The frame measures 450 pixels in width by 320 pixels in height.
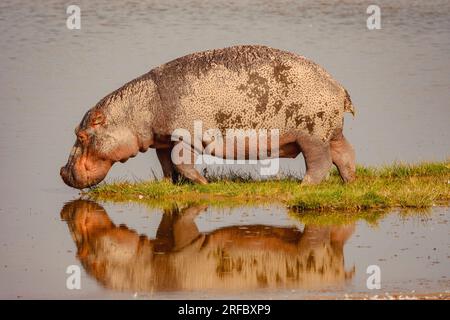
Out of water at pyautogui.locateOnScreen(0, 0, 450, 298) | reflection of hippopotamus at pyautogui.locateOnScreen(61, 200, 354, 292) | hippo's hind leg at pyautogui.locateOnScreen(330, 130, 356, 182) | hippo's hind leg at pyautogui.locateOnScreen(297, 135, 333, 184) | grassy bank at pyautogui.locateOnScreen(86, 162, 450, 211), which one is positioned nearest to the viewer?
reflection of hippopotamus at pyautogui.locateOnScreen(61, 200, 354, 292)

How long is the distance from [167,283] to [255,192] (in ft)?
16.0

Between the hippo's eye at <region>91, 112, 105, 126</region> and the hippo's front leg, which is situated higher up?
the hippo's eye at <region>91, 112, 105, 126</region>

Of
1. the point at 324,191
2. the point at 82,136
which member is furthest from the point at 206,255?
the point at 82,136

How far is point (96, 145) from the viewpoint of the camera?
1939 cm

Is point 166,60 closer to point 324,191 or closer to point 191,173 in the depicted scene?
point 191,173

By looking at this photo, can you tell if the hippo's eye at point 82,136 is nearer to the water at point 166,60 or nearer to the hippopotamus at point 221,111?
the hippopotamus at point 221,111

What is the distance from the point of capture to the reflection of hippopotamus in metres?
14.0

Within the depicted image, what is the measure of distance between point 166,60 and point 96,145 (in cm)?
904

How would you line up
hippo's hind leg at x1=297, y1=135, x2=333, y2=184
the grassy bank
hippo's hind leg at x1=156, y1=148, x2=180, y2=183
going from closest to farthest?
the grassy bank
hippo's hind leg at x1=297, y1=135, x2=333, y2=184
hippo's hind leg at x1=156, y1=148, x2=180, y2=183

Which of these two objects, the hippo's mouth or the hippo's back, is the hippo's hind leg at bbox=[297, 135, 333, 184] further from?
the hippo's mouth

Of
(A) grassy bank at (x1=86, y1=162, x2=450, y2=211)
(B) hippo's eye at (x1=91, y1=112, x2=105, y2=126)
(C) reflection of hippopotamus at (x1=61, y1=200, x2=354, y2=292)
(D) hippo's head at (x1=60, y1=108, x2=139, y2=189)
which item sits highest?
(B) hippo's eye at (x1=91, y1=112, x2=105, y2=126)

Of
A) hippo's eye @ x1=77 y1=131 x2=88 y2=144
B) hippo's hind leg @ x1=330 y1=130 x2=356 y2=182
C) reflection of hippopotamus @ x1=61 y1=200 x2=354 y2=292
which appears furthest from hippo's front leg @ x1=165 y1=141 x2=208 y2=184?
hippo's hind leg @ x1=330 y1=130 x2=356 y2=182

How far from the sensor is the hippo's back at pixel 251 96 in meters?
19.0

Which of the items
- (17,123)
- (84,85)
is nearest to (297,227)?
(17,123)
